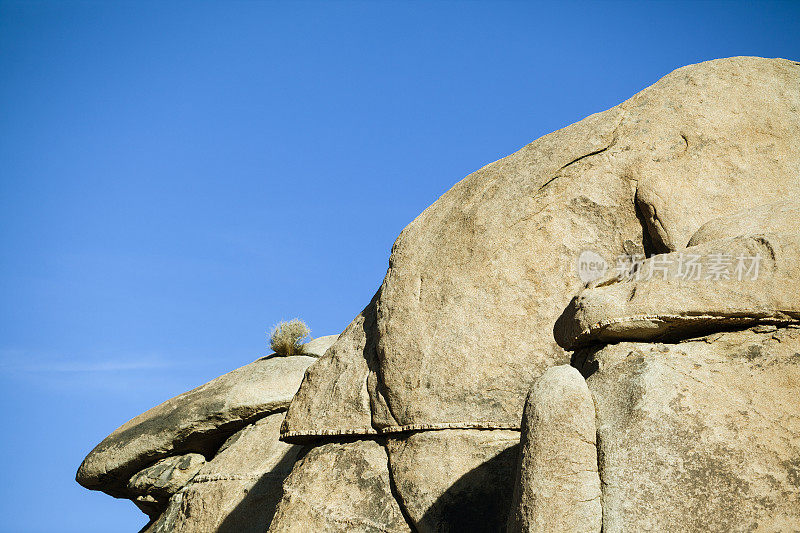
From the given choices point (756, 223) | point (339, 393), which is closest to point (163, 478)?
point (339, 393)

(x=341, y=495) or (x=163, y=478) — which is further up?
(x=163, y=478)

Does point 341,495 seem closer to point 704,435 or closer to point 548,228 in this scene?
point 548,228

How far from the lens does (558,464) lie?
14.5 feet

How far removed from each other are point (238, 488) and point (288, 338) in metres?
2.57

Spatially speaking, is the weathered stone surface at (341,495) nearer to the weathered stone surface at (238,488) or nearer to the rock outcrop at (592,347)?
the rock outcrop at (592,347)

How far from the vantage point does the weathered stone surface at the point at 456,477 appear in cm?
617

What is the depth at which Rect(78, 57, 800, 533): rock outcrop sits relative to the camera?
4.34 meters

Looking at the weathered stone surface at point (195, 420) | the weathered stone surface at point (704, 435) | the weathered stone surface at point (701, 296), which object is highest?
the weathered stone surface at point (195, 420)

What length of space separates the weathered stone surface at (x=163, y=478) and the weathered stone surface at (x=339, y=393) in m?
3.48

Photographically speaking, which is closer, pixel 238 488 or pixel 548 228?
pixel 548 228

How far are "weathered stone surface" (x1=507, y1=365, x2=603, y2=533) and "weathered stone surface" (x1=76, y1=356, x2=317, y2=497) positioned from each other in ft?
20.3

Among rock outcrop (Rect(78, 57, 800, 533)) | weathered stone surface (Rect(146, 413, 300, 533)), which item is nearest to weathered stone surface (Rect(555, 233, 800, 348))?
rock outcrop (Rect(78, 57, 800, 533))

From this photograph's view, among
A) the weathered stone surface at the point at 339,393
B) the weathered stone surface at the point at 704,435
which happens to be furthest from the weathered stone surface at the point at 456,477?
the weathered stone surface at the point at 704,435

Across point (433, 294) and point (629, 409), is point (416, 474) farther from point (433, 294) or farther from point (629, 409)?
point (629, 409)
